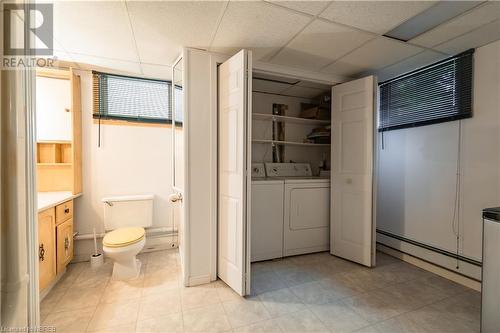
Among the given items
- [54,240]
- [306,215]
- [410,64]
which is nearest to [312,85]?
[410,64]

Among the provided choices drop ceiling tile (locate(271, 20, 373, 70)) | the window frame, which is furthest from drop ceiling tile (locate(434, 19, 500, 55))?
the window frame

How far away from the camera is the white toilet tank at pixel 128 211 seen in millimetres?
2453

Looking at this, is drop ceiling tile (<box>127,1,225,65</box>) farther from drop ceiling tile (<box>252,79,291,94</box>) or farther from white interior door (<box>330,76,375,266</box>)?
white interior door (<box>330,76,375,266</box>)

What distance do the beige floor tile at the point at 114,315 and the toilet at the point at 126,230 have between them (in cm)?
42

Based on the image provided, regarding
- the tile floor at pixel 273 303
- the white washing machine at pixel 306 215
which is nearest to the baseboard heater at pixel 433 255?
the tile floor at pixel 273 303

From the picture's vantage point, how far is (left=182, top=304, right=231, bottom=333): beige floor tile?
59.3 inches

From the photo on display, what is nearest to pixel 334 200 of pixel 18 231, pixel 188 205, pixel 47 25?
pixel 188 205

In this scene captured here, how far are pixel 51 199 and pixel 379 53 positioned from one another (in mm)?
3383

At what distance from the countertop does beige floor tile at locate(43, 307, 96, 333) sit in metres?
0.80

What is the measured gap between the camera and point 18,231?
74 cm

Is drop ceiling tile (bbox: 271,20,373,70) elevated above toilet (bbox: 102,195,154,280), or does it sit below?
above

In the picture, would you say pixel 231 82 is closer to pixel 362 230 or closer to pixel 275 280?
pixel 275 280

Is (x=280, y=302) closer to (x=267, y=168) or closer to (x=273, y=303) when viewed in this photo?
(x=273, y=303)

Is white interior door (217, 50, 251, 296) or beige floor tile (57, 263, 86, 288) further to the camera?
beige floor tile (57, 263, 86, 288)
